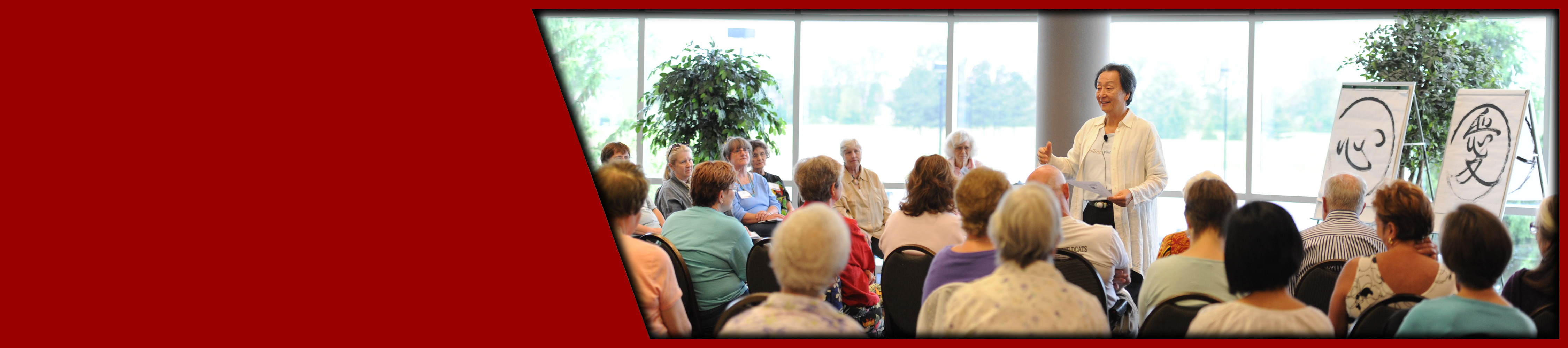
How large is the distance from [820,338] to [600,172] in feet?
3.35

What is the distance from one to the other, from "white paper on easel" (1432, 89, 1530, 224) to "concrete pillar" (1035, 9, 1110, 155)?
1.87m

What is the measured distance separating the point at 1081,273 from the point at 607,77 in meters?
5.32

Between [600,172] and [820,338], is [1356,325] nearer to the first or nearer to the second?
[820,338]

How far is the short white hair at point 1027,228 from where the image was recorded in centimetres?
145

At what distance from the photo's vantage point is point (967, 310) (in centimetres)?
145

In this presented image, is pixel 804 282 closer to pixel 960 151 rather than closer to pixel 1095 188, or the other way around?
pixel 1095 188

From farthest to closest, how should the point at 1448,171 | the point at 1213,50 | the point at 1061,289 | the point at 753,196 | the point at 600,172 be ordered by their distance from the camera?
the point at 1213,50
the point at 1448,171
the point at 753,196
the point at 600,172
the point at 1061,289

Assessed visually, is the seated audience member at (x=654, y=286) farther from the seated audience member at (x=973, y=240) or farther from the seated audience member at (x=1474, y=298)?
the seated audience member at (x=1474, y=298)

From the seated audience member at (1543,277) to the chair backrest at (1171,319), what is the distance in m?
0.59

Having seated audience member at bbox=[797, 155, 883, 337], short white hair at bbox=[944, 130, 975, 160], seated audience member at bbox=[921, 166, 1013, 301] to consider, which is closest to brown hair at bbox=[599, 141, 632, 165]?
short white hair at bbox=[944, 130, 975, 160]

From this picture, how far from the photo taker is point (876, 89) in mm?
7125

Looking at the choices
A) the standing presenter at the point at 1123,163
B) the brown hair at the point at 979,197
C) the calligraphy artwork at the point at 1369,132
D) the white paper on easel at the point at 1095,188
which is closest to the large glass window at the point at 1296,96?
the calligraphy artwork at the point at 1369,132

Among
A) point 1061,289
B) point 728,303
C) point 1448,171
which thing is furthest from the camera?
point 1448,171

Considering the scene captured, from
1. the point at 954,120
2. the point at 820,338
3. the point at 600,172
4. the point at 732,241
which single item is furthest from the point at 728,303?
the point at 954,120
